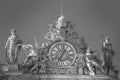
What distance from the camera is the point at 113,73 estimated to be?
28.5 meters

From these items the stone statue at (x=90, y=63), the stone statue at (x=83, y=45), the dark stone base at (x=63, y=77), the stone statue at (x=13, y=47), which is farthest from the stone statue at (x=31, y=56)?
the stone statue at (x=90, y=63)

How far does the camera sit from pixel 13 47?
2783 centimetres

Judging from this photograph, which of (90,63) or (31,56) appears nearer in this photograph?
(90,63)

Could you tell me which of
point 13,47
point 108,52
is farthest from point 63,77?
point 13,47

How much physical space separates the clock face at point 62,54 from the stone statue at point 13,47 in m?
1.63

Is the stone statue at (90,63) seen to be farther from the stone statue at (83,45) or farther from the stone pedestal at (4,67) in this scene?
the stone pedestal at (4,67)

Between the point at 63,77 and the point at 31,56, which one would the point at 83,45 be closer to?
the point at 63,77

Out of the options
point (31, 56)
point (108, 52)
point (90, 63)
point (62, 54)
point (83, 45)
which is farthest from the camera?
point (108, 52)

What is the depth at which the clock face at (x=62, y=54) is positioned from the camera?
28.0m

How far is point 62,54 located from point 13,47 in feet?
7.99

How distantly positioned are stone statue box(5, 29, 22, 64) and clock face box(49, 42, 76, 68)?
1.63 m

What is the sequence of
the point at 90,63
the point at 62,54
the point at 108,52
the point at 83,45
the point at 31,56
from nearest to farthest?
the point at 90,63
the point at 31,56
the point at 62,54
the point at 83,45
the point at 108,52

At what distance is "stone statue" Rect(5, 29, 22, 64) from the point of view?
1095 inches

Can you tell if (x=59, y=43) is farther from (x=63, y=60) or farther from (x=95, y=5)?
(x=95, y=5)
